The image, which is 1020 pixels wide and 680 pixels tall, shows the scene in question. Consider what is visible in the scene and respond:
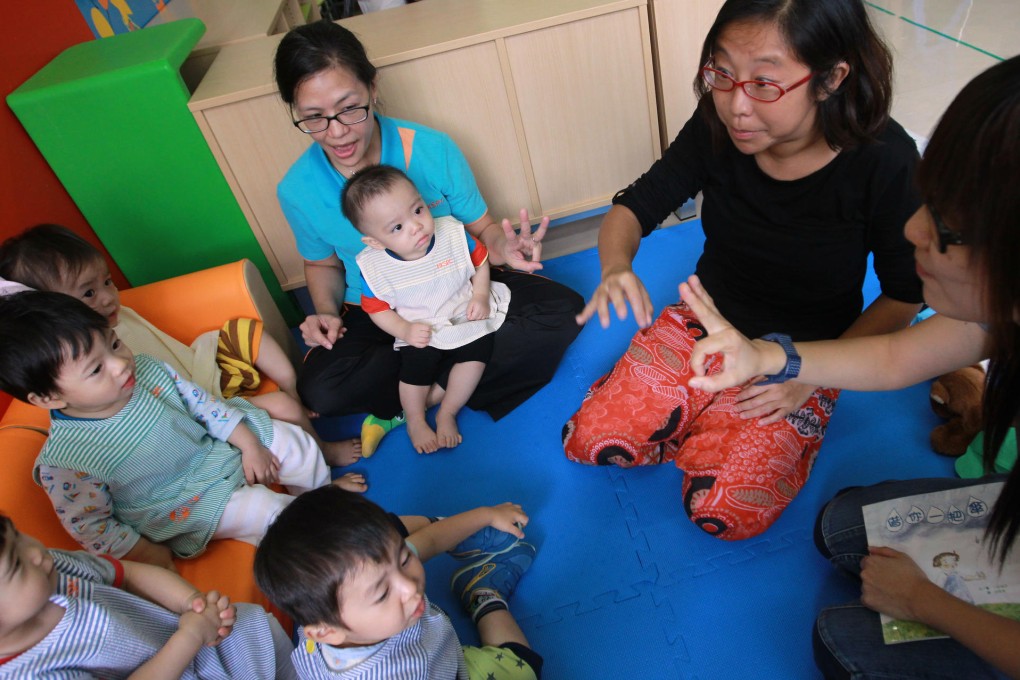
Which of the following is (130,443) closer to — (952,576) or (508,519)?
(508,519)

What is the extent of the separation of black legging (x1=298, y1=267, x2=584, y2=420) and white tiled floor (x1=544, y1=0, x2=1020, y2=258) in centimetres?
75

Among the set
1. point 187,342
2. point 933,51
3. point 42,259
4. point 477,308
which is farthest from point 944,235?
point 933,51

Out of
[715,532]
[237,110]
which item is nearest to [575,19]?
[237,110]

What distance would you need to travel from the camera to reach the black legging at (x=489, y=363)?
6.48 feet

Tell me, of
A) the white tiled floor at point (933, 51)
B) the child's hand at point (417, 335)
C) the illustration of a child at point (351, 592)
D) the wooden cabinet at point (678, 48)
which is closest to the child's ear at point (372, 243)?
the child's hand at point (417, 335)

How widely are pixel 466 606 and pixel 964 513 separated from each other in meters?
1.02

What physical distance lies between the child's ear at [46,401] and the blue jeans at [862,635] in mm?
1553

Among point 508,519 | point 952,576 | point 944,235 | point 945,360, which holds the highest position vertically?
point 944,235

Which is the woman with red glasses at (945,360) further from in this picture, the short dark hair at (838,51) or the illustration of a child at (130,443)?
the illustration of a child at (130,443)

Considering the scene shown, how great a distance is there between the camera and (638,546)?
1611 millimetres

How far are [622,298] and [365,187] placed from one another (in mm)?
769

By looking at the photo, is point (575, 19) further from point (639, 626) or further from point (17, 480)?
point (17, 480)

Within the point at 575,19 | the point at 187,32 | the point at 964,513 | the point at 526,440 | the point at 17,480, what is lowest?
the point at 526,440

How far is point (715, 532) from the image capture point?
1534 millimetres
